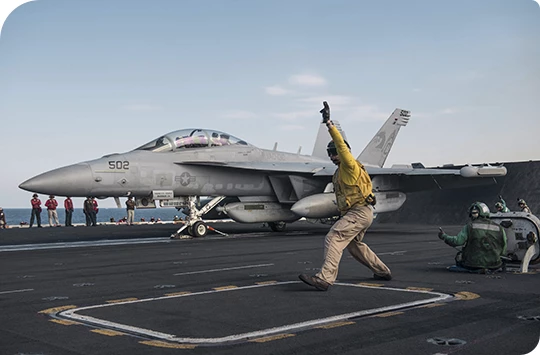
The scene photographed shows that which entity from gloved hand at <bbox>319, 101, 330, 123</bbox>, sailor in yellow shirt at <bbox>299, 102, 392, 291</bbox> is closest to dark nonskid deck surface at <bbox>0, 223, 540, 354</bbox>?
sailor in yellow shirt at <bbox>299, 102, 392, 291</bbox>

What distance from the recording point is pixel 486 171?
2217 centimetres

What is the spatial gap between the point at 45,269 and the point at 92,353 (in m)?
7.16

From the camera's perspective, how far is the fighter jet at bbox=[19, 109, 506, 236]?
18188 millimetres

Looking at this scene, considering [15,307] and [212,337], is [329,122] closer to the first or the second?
[212,337]

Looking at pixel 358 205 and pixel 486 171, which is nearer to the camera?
pixel 358 205

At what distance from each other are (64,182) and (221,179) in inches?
225

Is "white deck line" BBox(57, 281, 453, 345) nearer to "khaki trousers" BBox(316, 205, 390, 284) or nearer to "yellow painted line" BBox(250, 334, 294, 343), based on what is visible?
"yellow painted line" BBox(250, 334, 294, 343)

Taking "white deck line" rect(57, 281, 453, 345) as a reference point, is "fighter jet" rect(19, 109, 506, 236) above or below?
above

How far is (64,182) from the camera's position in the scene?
675 inches

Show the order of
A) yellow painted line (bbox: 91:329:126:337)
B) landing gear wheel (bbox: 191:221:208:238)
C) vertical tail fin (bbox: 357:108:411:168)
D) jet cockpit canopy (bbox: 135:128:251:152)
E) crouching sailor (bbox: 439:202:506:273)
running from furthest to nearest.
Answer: vertical tail fin (bbox: 357:108:411:168), landing gear wheel (bbox: 191:221:208:238), jet cockpit canopy (bbox: 135:128:251:152), crouching sailor (bbox: 439:202:506:273), yellow painted line (bbox: 91:329:126:337)

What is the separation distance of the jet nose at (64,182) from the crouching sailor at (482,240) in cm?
1167

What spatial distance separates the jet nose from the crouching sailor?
11.7m

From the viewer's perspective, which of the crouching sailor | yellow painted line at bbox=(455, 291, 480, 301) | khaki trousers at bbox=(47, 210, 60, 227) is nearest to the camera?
yellow painted line at bbox=(455, 291, 480, 301)

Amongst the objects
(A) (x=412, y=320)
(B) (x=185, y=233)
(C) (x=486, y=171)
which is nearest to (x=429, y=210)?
(C) (x=486, y=171)
